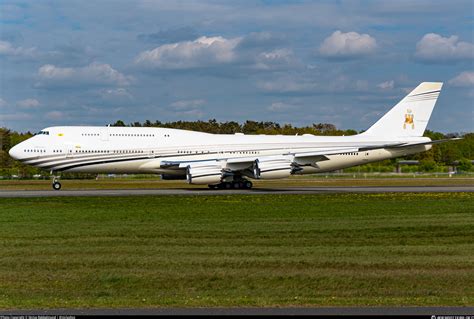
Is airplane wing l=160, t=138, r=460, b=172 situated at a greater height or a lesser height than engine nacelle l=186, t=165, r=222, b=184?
greater

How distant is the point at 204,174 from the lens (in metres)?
48.9

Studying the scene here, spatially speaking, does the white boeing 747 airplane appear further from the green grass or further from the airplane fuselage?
the green grass

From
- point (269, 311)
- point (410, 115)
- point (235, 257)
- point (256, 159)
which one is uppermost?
point (410, 115)

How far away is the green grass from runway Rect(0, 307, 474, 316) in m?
0.56

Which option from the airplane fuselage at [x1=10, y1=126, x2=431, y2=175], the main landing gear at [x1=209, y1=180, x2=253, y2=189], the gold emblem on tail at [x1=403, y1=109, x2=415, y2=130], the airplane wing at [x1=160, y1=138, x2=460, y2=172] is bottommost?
the main landing gear at [x1=209, y1=180, x2=253, y2=189]

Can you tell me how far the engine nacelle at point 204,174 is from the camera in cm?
4866

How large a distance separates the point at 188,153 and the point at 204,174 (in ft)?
9.95

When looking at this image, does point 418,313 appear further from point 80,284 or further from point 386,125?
point 386,125

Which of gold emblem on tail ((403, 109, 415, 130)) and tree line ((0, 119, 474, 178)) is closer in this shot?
gold emblem on tail ((403, 109, 415, 130))

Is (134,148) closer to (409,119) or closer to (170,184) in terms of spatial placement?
(170,184)

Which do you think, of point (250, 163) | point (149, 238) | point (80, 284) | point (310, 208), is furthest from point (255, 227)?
point (250, 163)

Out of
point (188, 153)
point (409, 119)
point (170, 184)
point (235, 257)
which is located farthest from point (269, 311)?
point (170, 184)

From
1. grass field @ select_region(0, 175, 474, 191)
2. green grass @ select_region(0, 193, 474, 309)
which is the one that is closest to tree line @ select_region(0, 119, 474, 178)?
grass field @ select_region(0, 175, 474, 191)

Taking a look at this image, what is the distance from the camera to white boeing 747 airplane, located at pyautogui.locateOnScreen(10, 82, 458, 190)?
49.6 m
